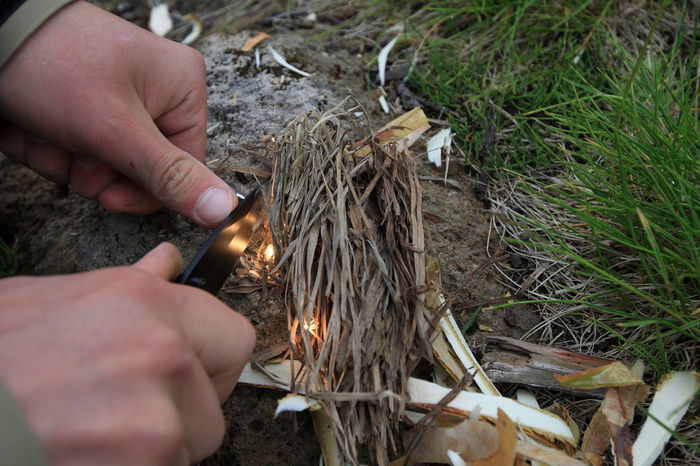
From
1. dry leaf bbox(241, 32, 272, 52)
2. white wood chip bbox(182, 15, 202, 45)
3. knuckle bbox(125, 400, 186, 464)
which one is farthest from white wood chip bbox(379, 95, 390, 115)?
knuckle bbox(125, 400, 186, 464)

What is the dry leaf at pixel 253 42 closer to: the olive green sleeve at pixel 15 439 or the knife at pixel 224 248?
the knife at pixel 224 248

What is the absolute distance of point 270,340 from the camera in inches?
67.9

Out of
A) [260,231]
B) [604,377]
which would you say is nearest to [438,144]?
[260,231]

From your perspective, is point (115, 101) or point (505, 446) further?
point (115, 101)

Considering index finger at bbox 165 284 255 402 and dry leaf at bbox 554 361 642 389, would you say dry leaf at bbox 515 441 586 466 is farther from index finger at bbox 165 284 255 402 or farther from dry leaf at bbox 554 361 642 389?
index finger at bbox 165 284 255 402

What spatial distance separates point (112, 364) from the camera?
3.48ft

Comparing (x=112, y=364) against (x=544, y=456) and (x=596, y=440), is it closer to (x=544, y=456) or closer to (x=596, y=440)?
(x=544, y=456)

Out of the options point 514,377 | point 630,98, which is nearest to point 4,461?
point 514,377

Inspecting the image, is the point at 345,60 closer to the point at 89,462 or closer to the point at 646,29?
the point at 646,29

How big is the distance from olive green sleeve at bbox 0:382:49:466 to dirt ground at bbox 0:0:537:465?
26.7 inches

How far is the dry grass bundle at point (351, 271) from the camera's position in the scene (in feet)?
4.66

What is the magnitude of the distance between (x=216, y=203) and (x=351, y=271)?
1.58 ft

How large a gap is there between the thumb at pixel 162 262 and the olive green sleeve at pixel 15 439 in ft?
1.36

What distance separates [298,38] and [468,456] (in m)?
2.09
